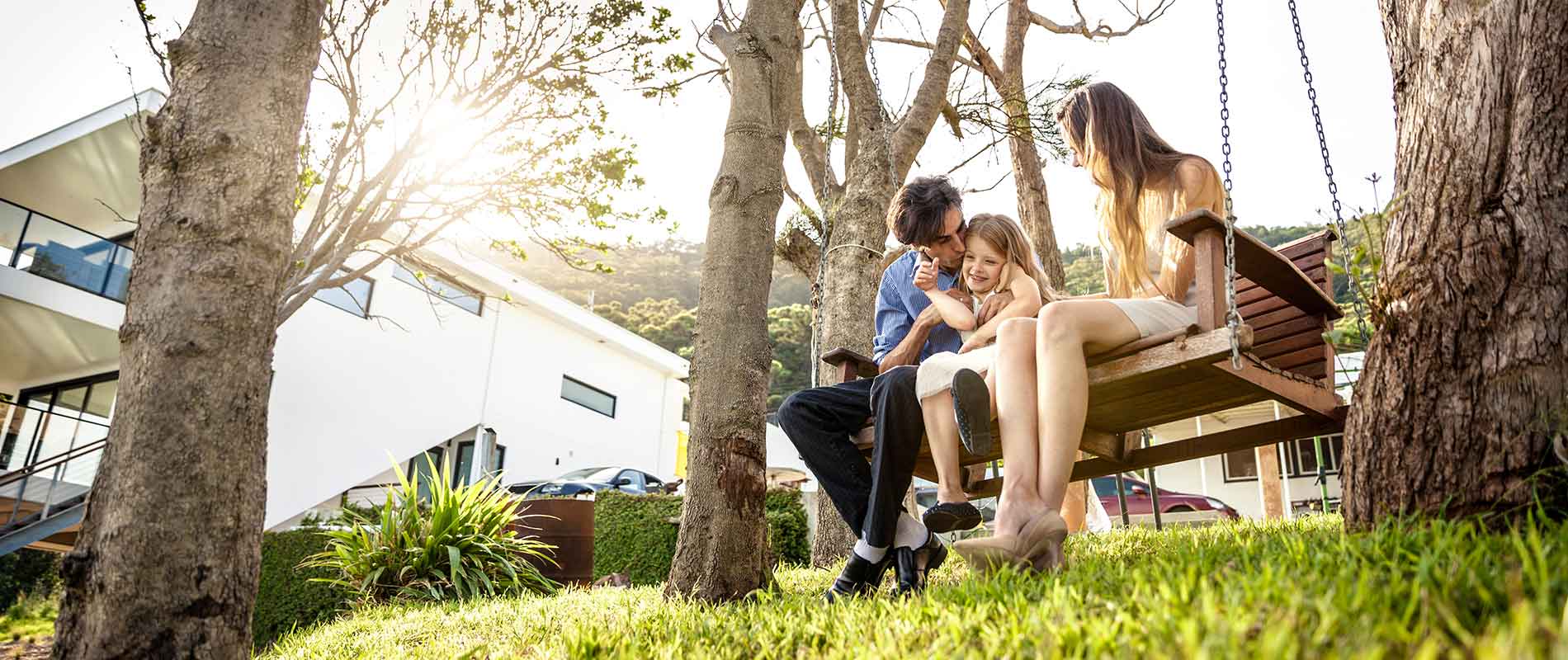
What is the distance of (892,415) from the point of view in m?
2.53

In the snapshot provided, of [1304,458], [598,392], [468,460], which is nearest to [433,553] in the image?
[468,460]

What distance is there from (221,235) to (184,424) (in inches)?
16.5

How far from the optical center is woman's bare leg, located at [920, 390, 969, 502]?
2.43 metres

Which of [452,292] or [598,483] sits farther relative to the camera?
[452,292]

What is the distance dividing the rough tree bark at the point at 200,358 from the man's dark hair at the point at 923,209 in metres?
1.73

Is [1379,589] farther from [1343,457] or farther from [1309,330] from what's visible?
[1309,330]

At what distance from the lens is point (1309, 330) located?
291 centimetres

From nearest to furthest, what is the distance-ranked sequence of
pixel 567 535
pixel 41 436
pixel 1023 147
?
pixel 567 535, pixel 1023 147, pixel 41 436

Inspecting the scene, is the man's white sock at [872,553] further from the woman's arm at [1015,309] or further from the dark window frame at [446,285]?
the dark window frame at [446,285]

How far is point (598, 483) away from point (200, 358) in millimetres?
14158

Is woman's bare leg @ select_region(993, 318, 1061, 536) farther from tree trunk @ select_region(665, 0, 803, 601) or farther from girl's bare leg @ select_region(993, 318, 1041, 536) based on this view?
tree trunk @ select_region(665, 0, 803, 601)

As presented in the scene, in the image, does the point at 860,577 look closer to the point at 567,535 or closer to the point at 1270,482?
the point at 1270,482

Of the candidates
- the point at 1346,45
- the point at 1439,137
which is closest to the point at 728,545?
the point at 1439,137

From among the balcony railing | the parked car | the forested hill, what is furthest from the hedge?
the forested hill
